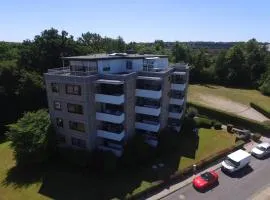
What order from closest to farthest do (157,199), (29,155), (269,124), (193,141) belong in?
(157,199)
(29,155)
(193,141)
(269,124)

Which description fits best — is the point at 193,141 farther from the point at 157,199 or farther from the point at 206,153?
the point at 157,199

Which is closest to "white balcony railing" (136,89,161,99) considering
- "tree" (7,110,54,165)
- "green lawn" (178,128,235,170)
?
"green lawn" (178,128,235,170)

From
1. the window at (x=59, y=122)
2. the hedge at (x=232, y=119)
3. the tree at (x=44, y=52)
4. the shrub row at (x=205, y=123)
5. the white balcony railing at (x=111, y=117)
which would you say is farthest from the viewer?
the tree at (x=44, y=52)

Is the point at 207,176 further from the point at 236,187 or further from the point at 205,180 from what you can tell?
the point at 236,187

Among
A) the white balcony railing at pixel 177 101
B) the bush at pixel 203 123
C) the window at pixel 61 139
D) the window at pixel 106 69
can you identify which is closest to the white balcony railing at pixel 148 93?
the window at pixel 106 69

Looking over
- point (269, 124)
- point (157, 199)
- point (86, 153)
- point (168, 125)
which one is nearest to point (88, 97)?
point (86, 153)

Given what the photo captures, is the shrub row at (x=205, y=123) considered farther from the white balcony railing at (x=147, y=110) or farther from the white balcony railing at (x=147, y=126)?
the white balcony railing at (x=147, y=110)

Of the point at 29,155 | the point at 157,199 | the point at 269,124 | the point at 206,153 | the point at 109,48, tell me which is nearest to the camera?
the point at 157,199

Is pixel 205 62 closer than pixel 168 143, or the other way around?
pixel 168 143
